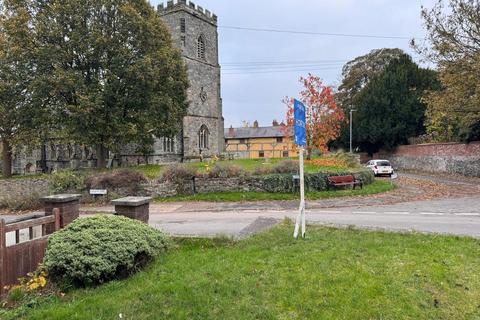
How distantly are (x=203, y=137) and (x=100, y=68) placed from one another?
19379mm

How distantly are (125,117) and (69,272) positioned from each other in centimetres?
2088

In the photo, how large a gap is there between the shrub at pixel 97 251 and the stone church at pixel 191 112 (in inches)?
1244

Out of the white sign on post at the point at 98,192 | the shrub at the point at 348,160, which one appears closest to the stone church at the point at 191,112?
the shrub at the point at 348,160

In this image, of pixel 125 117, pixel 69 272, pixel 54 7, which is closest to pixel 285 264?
pixel 69 272

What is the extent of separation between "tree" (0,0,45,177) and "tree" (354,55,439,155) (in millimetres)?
35305

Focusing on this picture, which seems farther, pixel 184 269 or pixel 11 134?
pixel 11 134

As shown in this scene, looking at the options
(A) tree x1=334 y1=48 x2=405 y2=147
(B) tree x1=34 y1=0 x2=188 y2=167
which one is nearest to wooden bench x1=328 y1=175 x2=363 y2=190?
(B) tree x1=34 y1=0 x2=188 y2=167

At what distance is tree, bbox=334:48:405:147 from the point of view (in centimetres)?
5556

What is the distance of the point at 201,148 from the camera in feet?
140

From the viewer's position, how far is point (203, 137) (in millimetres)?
43469

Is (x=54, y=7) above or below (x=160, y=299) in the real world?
above

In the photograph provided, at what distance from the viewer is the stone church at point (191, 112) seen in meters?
39.7

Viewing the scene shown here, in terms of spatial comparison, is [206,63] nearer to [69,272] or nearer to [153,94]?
[153,94]

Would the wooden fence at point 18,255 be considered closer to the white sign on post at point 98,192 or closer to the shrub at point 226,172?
the white sign on post at point 98,192
